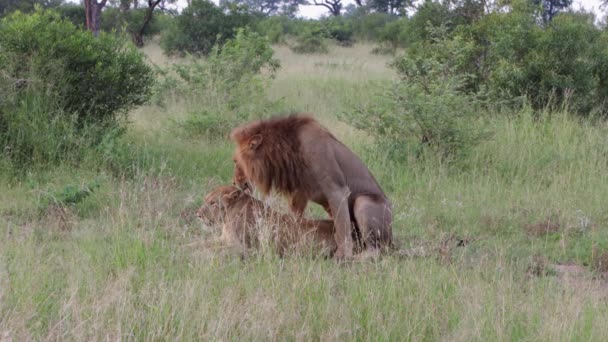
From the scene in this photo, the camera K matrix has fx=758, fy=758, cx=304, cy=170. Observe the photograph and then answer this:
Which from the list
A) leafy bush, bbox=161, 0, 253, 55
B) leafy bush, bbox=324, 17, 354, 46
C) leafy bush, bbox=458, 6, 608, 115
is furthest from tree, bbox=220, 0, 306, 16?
leafy bush, bbox=458, 6, 608, 115

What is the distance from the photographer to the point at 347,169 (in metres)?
5.74

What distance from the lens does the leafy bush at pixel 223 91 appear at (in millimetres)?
9625

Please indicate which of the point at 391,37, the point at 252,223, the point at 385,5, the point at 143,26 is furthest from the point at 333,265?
the point at 385,5

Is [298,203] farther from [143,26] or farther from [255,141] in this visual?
[143,26]

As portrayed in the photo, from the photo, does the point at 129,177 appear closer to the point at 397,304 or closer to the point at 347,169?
the point at 347,169

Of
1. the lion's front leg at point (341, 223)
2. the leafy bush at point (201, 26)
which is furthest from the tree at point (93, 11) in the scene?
the lion's front leg at point (341, 223)

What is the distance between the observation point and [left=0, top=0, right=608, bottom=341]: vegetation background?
3832 millimetres

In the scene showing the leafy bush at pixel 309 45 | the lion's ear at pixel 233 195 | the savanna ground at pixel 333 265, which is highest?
the leafy bush at pixel 309 45

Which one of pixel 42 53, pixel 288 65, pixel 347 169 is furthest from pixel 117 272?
pixel 288 65

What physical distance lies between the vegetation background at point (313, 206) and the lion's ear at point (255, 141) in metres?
0.49

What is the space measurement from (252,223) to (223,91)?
577cm

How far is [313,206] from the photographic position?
705cm

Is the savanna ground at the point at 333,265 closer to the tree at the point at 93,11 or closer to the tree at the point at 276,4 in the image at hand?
the tree at the point at 93,11

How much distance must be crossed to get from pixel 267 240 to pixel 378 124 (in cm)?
427
